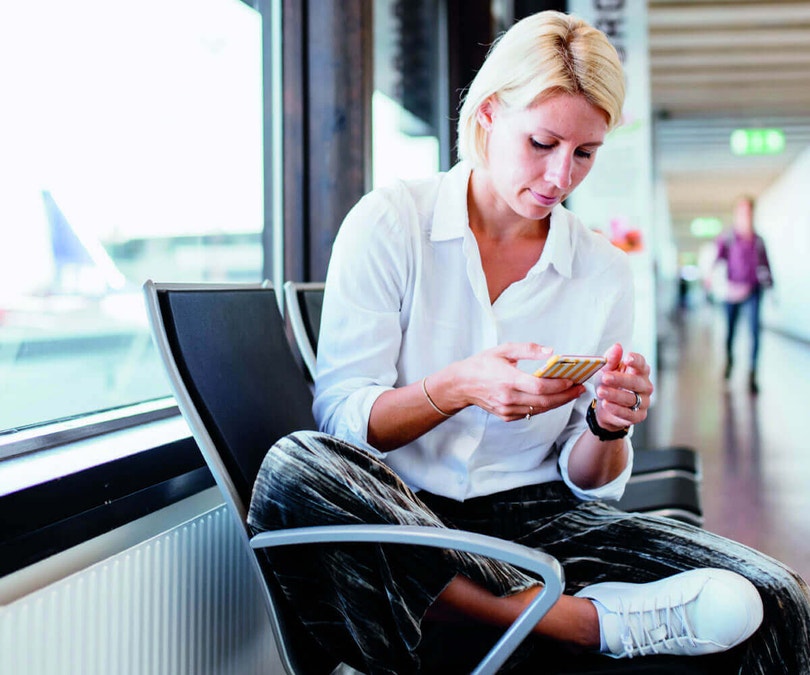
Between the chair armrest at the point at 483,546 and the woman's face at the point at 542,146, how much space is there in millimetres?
654

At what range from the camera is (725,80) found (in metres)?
11.4

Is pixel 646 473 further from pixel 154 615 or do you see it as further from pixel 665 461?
pixel 154 615

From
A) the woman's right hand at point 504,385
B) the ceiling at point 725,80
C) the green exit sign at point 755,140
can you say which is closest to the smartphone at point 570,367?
the woman's right hand at point 504,385

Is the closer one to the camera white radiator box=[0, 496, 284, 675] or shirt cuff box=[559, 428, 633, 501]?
white radiator box=[0, 496, 284, 675]

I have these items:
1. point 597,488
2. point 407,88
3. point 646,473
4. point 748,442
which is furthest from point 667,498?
point 748,442

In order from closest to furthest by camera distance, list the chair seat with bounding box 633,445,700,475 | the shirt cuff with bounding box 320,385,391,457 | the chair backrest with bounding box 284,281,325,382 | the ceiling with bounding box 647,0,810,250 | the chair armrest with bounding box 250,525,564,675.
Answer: the chair armrest with bounding box 250,525,564,675
the shirt cuff with bounding box 320,385,391,457
the chair backrest with bounding box 284,281,325,382
the chair seat with bounding box 633,445,700,475
the ceiling with bounding box 647,0,810,250

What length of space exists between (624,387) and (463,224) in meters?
0.45

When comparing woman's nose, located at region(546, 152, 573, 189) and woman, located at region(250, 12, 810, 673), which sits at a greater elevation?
woman's nose, located at region(546, 152, 573, 189)

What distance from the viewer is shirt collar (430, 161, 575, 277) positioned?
1673mm

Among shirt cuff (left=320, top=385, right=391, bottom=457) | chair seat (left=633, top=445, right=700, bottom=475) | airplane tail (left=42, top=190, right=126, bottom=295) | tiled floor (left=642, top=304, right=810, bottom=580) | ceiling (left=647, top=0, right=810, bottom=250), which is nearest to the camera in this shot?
shirt cuff (left=320, top=385, right=391, bottom=457)

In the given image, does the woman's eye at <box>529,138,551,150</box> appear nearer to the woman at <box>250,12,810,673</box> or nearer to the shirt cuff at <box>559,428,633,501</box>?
the woman at <box>250,12,810,673</box>

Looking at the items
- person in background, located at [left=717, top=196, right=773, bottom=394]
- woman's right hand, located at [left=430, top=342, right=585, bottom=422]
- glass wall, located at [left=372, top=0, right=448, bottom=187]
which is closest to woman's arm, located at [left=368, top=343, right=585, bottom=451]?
woman's right hand, located at [left=430, top=342, right=585, bottom=422]

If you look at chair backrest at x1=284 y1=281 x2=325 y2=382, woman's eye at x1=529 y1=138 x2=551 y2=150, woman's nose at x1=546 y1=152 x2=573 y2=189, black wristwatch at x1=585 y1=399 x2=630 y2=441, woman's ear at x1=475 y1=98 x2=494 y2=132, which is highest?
woman's ear at x1=475 y1=98 x2=494 y2=132

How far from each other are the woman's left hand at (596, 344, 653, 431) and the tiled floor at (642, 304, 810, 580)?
1906 millimetres
